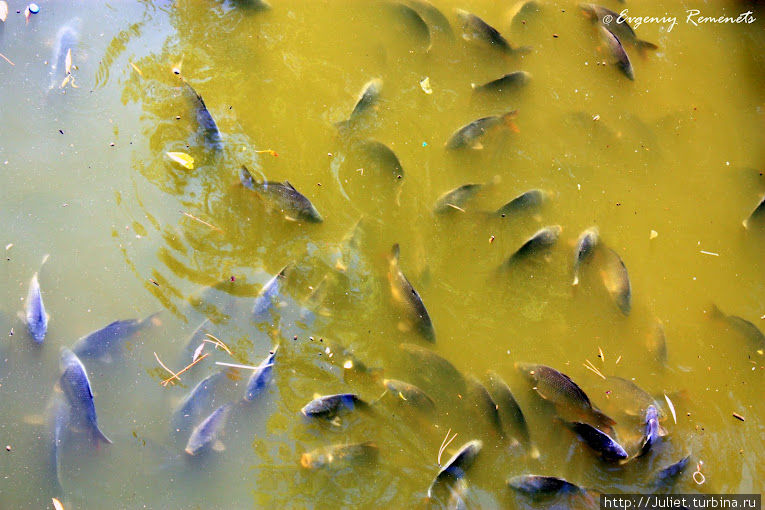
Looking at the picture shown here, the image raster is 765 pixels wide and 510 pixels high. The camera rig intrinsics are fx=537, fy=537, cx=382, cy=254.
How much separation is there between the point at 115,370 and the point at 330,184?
176 cm

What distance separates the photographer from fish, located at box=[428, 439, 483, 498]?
2.99 metres

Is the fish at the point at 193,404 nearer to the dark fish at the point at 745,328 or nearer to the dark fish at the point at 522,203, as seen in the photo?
the dark fish at the point at 522,203

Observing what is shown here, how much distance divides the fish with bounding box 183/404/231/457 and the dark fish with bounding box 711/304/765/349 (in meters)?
3.18

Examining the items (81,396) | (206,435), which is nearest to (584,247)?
(206,435)

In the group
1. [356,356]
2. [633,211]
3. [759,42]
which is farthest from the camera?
[759,42]

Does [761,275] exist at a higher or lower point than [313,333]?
higher

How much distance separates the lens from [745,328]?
345 centimetres

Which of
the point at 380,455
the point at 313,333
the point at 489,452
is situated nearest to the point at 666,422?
the point at 489,452

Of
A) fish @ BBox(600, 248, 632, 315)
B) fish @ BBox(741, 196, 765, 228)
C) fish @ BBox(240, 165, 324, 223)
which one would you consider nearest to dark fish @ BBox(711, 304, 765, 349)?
fish @ BBox(600, 248, 632, 315)

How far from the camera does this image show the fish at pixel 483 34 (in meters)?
4.14

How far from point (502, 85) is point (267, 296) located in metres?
2.33

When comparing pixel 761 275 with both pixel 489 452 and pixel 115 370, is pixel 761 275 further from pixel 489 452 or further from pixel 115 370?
pixel 115 370

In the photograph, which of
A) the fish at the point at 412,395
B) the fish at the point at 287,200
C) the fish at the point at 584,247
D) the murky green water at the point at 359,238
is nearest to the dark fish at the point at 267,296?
the murky green water at the point at 359,238

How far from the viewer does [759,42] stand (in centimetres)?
444
